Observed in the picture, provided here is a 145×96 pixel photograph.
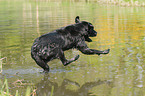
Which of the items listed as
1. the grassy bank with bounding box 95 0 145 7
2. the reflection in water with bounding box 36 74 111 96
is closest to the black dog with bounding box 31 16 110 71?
the reflection in water with bounding box 36 74 111 96

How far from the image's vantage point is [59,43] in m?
6.60

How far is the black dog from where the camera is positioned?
21.0 feet

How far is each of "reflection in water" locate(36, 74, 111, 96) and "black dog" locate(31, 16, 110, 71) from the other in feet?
1.76

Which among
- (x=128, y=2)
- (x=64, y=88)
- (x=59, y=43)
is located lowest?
(x=64, y=88)


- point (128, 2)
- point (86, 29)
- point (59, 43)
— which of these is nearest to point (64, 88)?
point (59, 43)

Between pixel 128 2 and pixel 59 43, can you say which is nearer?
pixel 59 43

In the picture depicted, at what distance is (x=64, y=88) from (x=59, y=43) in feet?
3.87

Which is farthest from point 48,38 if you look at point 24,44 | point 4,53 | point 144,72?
point 24,44

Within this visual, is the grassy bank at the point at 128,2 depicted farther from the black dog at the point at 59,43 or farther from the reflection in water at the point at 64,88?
the reflection in water at the point at 64,88

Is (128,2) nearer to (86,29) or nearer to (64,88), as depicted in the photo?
(86,29)

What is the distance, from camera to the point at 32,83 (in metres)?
6.29

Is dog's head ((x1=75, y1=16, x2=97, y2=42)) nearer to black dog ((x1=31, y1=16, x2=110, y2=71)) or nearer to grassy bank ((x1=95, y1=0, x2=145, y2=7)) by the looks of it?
black dog ((x1=31, y1=16, x2=110, y2=71))

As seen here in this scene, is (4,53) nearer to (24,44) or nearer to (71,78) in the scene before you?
(24,44)

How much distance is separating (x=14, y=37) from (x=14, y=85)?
6.65m
